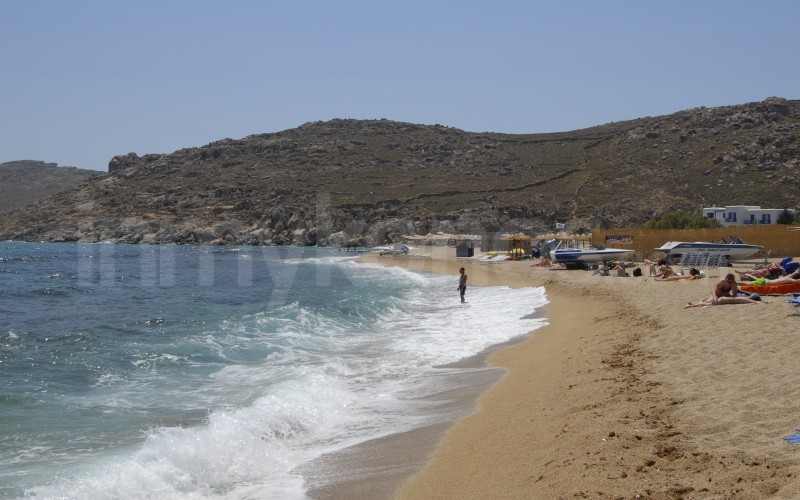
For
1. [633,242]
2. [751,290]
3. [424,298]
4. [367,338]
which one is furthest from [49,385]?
[633,242]

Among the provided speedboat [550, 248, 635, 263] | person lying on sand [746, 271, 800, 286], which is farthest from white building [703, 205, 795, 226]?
person lying on sand [746, 271, 800, 286]

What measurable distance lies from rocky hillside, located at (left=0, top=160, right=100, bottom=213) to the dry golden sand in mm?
166526

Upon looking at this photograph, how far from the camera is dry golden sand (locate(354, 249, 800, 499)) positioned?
4.46 m

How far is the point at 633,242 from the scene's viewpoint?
3422cm

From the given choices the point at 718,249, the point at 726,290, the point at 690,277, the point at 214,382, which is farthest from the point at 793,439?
the point at 718,249

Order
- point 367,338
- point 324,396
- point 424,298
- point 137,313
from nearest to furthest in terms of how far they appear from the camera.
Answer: point 324,396 < point 367,338 < point 137,313 < point 424,298

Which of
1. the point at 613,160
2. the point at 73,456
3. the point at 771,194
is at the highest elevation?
the point at 613,160

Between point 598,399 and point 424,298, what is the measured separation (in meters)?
17.9

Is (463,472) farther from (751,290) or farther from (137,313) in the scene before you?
(137,313)

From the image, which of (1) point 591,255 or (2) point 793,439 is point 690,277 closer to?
(1) point 591,255

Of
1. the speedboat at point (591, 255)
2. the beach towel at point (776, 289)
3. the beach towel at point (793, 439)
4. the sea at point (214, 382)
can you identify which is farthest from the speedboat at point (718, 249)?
the beach towel at point (793, 439)

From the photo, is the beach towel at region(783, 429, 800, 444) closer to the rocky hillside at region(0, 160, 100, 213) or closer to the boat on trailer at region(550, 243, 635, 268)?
the boat on trailer at region(550, 243, 635, 268)

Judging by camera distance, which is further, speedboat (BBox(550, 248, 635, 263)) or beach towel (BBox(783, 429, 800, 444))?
speedboat (BBox(550, 248, 635, 263))

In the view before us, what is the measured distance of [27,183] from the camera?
182 m
